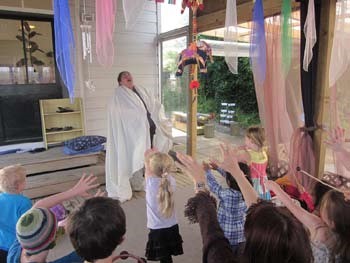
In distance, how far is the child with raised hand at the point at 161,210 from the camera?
5.86 ft

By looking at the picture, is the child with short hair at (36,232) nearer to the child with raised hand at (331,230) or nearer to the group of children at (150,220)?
the group of children at (150,220)

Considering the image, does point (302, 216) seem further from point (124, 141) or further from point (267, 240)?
point (124, 141)

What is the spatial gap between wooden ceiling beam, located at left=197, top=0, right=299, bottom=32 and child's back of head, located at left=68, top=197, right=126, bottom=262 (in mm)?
2743

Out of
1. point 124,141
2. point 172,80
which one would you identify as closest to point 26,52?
point 124,141

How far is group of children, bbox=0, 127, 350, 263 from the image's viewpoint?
0.93 meters

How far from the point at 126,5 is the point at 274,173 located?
232cm

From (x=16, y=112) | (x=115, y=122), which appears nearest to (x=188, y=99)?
(x=115, y=122)

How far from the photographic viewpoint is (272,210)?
82cm

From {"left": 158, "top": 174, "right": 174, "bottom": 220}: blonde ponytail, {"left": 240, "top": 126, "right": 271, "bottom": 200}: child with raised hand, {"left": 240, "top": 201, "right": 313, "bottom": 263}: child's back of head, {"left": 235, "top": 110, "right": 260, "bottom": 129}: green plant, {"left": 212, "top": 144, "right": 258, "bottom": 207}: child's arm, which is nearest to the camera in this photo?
{"left": 240, "top": 201, "right": 313, "bottom": 263}: child's back of head

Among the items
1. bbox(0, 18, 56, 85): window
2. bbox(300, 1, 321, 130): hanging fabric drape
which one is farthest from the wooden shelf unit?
bbox(300, 1, 321, 130): hanging fabric drape

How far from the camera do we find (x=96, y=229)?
92 centimetres

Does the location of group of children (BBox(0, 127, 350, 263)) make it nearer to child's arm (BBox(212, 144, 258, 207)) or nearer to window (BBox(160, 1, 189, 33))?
child's arm (BBox(212, 144, 258, 207))

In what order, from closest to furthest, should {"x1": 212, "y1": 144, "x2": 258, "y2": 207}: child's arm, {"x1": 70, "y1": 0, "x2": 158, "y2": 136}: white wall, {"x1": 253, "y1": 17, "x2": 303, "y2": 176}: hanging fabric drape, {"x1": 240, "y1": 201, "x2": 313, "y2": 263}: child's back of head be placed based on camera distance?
{"x1": 240, "y1": 201, "x2": 313, "y2": 263}: child's back of head < {"x1": 212, "y1": 144, "x2": 258, "y2": 207}: child's arm < {"x1": 253, "y1": 17, "x2": 303, "y2": 176}: hanging fabric drape < {"x1": 70, "y1": 0, "x2": 158, "y2": 136}: white wall

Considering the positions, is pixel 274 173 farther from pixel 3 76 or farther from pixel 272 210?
pixel 3 76
